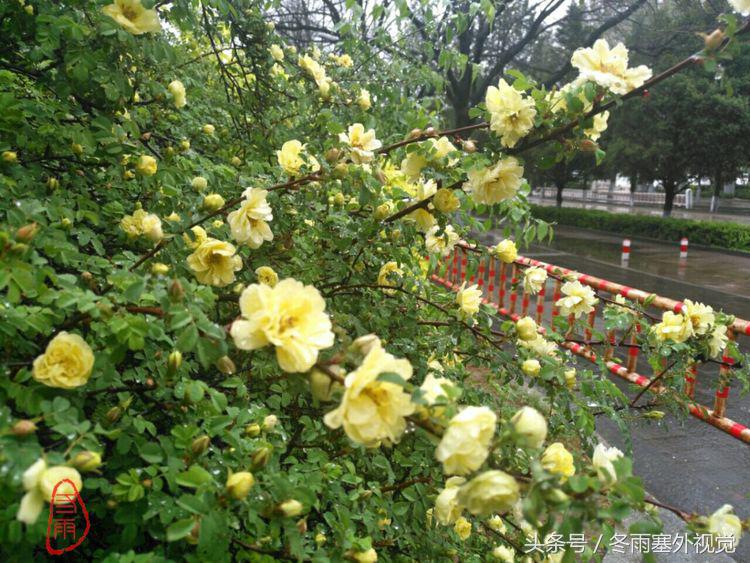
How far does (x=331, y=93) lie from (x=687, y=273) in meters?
10.3

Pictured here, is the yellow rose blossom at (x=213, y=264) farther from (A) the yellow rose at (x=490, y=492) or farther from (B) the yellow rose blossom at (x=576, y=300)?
(B) the yellow rose blossom at (x=576, y=300)

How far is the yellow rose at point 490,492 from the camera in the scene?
0.75 meters

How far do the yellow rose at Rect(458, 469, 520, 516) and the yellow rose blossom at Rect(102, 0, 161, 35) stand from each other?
1290 mm

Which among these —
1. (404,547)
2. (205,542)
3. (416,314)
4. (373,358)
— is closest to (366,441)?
(373,358)

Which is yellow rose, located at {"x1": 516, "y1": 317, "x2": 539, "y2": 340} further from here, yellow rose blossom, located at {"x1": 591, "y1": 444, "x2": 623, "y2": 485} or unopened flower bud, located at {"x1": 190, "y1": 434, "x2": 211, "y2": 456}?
unopened flower bud, located at {"x1": 190, "y1": 434, "x2": 211, "y2": 456}

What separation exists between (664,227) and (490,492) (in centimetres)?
1756

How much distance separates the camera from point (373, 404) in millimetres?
793

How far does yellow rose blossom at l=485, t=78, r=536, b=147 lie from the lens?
1257 mm

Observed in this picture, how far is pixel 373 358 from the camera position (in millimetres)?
785

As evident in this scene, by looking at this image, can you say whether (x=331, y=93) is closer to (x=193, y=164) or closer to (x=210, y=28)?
(x=210, y=28)

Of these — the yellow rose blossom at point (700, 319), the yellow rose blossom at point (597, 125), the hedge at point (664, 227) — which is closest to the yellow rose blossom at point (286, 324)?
the yellow rose blossom at point (597, 125)

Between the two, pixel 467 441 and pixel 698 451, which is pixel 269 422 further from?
pixel 698 451

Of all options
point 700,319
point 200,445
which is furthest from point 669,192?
point 200,445

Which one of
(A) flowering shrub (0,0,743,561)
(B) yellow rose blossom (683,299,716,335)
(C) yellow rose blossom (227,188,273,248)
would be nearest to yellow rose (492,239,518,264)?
(A) flowering shrub (0,0,743,561)
